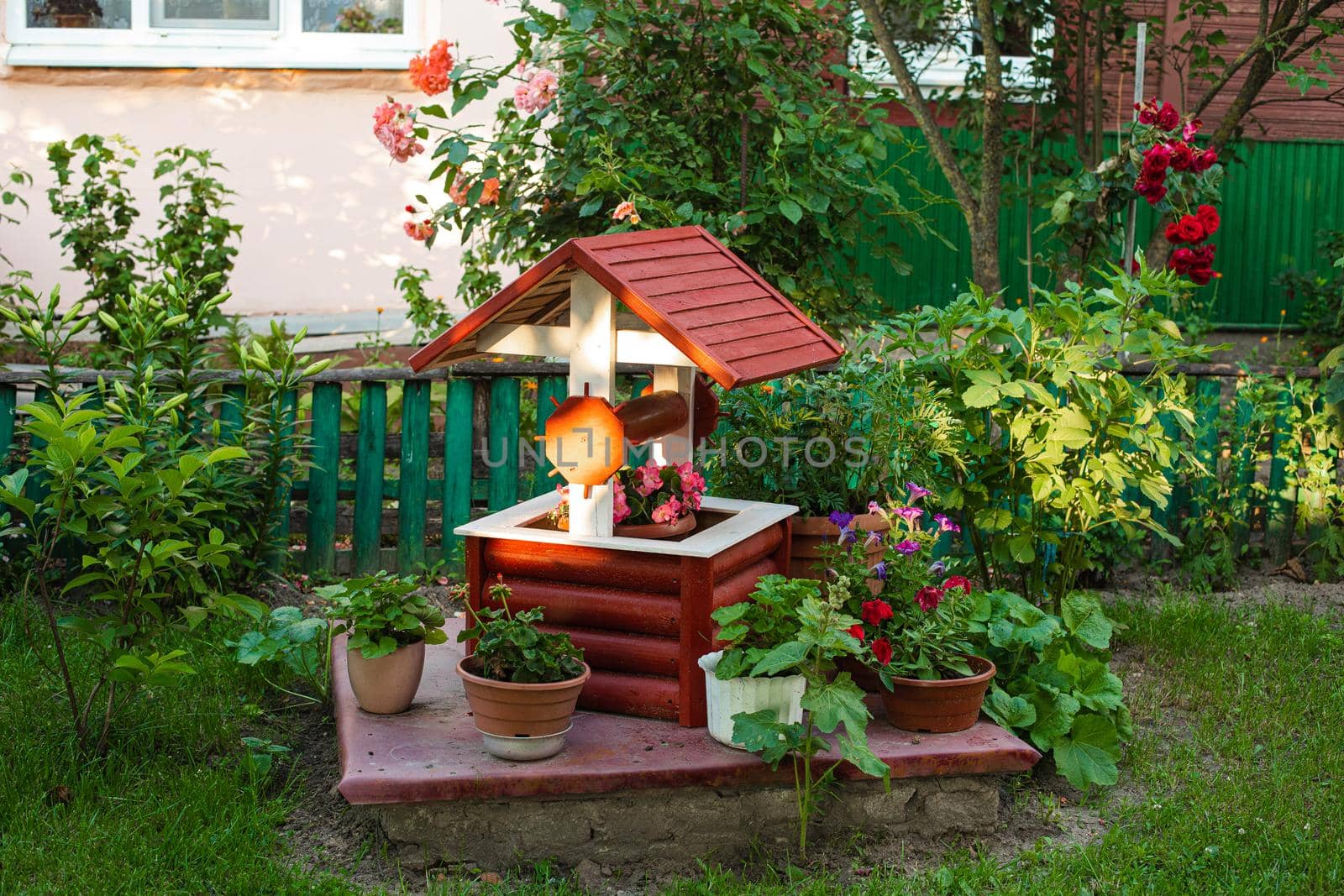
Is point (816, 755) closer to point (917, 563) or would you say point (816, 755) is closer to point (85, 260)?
point (917, 563)

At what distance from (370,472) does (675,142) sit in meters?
1.97

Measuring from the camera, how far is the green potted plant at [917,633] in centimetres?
366

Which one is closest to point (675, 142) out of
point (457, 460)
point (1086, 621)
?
point (457, 460)

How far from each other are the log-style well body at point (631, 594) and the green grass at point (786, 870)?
606 millimetres

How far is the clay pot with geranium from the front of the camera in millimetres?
3846

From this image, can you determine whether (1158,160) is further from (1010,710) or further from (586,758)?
(586,758)

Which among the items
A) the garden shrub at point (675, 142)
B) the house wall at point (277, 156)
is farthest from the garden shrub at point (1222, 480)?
the house wall at point (277, 156)

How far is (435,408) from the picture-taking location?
6832 millimetres

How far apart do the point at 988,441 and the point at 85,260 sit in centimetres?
468

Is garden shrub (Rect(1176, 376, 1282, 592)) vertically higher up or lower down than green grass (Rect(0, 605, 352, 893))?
higher up

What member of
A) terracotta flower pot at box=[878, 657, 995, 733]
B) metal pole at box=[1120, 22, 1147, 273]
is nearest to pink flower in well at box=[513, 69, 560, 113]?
metal pole at box=[1120, 22, 1147, 273]

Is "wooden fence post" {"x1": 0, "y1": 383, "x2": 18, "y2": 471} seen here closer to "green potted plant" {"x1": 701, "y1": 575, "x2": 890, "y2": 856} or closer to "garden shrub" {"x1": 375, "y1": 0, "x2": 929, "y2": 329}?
"garden shrub" {"x1": 375, "y1": 0, "x2": 929, "y2": 329}

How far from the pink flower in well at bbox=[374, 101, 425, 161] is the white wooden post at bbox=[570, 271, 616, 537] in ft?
7.24

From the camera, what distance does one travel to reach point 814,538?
4340 mm
